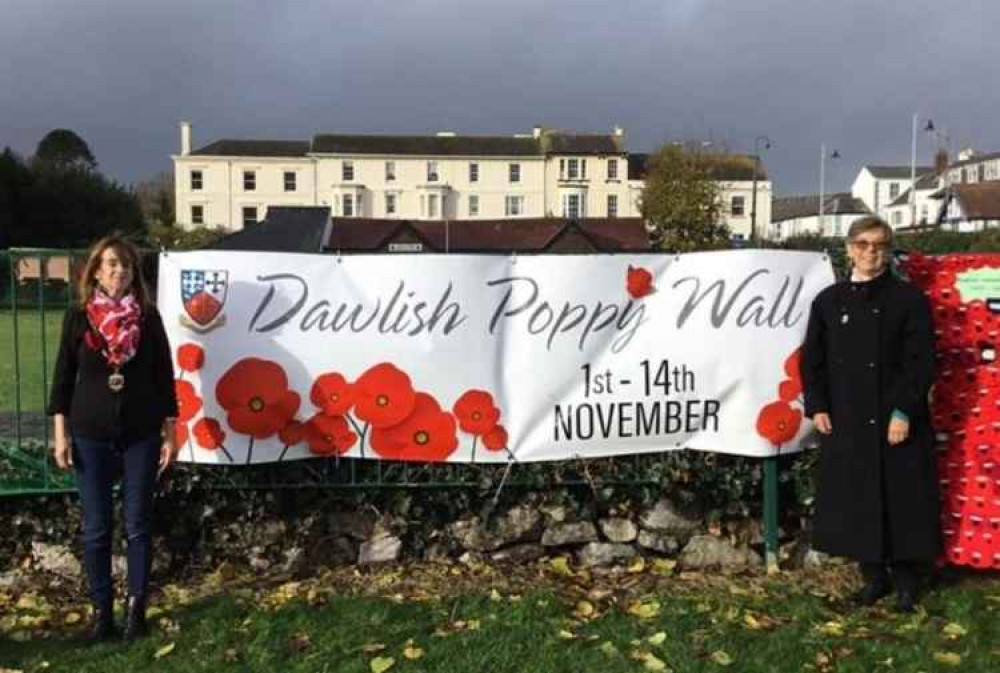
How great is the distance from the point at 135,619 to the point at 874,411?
3559 millimetres

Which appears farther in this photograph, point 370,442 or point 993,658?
point 370,442

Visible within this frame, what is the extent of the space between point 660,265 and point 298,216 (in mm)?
53829

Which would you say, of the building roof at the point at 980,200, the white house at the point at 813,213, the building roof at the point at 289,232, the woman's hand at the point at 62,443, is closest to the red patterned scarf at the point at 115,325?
the woman's hand at the point at 62,443

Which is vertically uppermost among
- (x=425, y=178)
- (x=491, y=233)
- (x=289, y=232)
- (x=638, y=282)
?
(x=425, y=178)

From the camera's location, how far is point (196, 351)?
204 inches

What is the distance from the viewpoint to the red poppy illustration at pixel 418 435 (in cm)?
537

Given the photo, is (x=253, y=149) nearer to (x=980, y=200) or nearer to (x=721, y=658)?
(x=980, y=200)

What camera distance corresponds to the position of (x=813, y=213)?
371 ft

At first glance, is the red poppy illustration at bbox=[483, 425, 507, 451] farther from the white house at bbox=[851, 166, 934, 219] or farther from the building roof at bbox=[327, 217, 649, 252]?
the white house at bbox=[851, 166, 934, 219]

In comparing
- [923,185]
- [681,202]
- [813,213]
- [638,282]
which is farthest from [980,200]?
[638,282]

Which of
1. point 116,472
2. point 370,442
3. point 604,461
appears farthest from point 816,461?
point 116,472

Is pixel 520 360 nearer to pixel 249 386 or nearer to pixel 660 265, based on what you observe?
pixel 660 265

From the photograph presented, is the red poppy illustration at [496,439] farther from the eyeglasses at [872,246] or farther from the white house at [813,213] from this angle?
the white house at [813,213]

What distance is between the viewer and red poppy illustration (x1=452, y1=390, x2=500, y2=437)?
5395 millimetres
